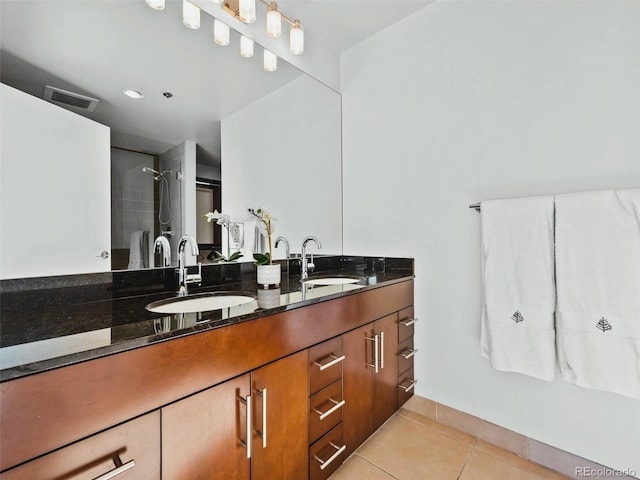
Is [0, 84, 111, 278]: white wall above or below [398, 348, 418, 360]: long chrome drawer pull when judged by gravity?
above

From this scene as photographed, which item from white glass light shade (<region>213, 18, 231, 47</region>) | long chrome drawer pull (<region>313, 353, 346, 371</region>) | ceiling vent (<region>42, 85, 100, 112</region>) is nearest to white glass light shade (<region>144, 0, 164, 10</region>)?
white glass light shade (<region>213, 18, 231, 47</region>)

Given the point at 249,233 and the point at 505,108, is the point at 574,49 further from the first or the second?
the point at 249,233

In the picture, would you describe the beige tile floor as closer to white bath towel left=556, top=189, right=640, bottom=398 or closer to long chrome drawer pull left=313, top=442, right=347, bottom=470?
long chrome drawer pull left=313, top=442, right=347, bottom=470

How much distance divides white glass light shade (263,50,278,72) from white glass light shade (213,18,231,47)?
0.27 meters

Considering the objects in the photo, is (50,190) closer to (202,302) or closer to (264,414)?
(202,302)

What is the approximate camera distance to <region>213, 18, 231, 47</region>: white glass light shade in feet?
4.71

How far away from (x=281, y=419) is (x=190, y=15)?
1.67 metres

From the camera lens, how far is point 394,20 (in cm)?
185

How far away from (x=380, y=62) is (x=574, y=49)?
3.34 ft

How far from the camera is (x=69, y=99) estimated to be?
105 cm

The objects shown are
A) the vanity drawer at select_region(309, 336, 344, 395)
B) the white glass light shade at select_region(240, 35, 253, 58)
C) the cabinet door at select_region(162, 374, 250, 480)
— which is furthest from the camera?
the white glass light shade at select_region(240, 35, 253, 58)

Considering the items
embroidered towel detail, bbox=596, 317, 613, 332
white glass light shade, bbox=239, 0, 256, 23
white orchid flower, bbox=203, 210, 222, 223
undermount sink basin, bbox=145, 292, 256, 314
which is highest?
white glass light shade, bbox=239, 0, 256, 23

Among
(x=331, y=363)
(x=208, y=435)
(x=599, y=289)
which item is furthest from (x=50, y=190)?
(x=599, y=289)

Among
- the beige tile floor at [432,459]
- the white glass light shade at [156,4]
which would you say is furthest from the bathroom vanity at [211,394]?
the white glass light shade at [156,4]
